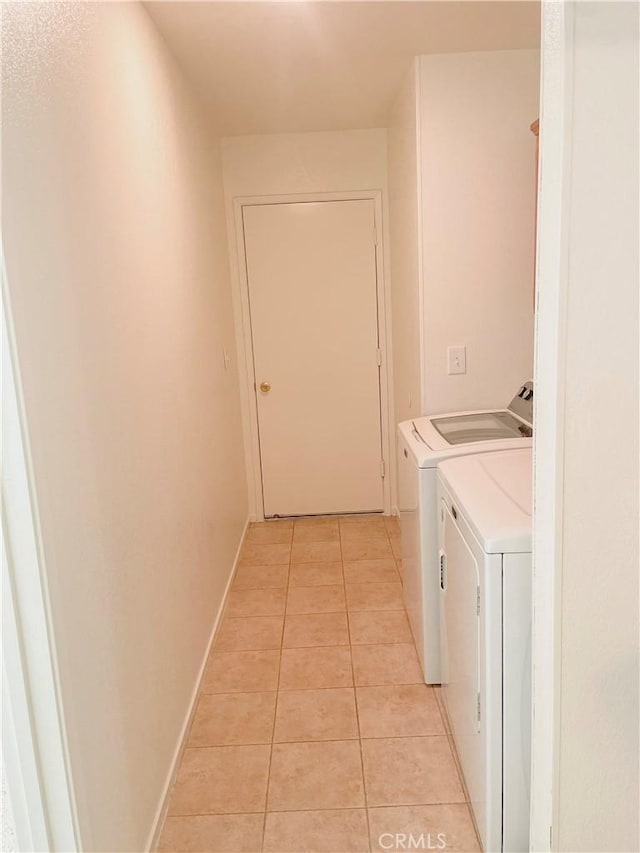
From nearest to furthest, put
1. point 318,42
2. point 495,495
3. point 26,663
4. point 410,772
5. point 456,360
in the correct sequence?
point 26,663 < point 495,495 < point 410,772 < point 318,42 < point 456,360

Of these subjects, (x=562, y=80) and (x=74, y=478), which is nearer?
(x=562, y=80)

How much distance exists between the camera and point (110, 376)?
61.7 inches

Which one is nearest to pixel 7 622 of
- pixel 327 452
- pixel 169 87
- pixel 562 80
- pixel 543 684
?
pixel 543 684

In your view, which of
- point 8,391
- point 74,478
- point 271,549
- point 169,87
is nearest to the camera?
point 8,391

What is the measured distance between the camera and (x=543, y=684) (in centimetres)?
98

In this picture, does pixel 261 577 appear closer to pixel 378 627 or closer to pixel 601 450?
pixel 378 627

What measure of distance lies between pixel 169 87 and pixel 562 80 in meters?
2.00

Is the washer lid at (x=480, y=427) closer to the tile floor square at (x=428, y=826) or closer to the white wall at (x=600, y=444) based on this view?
the tile floor square at (x=428, y=826)

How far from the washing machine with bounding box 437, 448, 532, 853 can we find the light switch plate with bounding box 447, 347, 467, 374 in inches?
44.1

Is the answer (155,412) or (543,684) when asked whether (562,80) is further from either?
(155,412)

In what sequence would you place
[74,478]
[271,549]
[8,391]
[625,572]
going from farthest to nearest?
[271,549] → [74,478] → [8,391] → [625,572]

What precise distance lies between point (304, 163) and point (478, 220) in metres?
1.47

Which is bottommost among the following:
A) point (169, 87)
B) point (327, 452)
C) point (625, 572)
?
point (327, 452)

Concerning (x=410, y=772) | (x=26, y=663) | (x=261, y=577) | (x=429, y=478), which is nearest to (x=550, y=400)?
(x=26, y=663)
